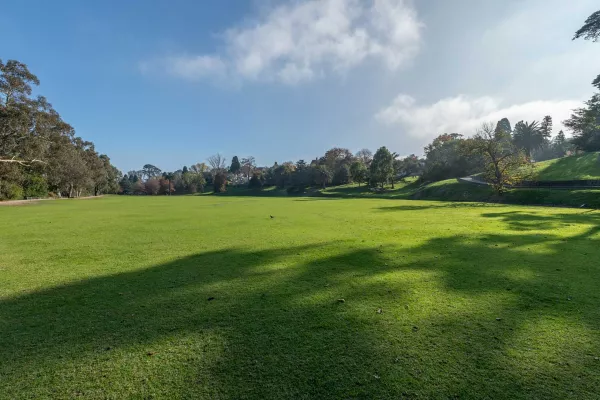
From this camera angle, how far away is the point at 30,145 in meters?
44.2

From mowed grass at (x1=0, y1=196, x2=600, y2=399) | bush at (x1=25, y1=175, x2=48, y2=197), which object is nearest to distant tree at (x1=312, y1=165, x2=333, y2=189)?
bush at (x1=25, y1=175, x2=48, y2=197)

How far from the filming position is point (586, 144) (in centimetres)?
6012

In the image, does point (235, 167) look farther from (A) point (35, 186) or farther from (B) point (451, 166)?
(B) point (451, 166)

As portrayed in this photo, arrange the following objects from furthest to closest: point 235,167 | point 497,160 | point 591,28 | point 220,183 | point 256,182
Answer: point 235,167
point 256,182
point 220,183
point 497,160
point 591,28

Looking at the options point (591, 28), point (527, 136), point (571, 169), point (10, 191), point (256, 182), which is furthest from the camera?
point (256, 182)

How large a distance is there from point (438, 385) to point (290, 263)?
504cm

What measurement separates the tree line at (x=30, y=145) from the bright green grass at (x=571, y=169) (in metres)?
70.5

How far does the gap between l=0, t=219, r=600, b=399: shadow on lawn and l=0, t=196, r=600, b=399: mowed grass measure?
2 cm

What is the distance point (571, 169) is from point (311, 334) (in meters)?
57.2

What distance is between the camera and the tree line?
4097 cm

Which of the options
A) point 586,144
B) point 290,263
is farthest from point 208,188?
point 290,263

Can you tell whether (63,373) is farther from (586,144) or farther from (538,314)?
(586,144)

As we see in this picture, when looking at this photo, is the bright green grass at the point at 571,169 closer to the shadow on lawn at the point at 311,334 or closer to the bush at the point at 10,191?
the shadow on lawn at the point at 311,334

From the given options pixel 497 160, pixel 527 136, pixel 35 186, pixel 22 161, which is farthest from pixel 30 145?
pixel 527 136
